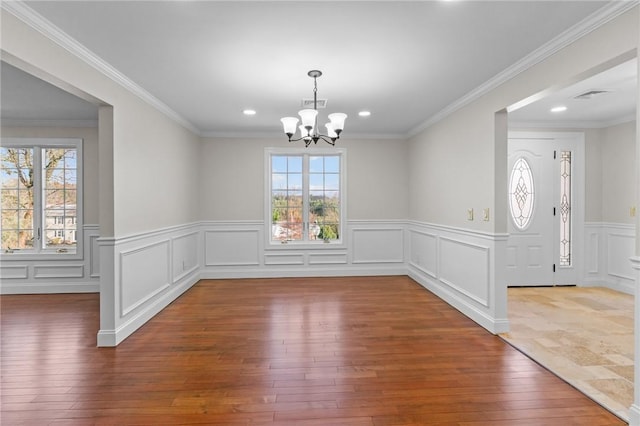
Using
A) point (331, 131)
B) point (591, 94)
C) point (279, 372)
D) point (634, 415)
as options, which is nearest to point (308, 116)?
point (331, 131)

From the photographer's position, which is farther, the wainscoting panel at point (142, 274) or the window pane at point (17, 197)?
the window pane at point (17, 197)

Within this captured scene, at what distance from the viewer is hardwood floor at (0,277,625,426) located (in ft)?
7.52

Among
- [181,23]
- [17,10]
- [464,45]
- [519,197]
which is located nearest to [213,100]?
[181,23]

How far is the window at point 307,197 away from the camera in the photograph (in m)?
6.55

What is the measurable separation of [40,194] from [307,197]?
4.18 metres

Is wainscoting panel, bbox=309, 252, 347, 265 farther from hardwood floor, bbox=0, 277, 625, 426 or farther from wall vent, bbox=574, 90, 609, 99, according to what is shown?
wall vent, bbox=574, 90, 609, 99

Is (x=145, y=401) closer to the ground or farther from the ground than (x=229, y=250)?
closer to the ground

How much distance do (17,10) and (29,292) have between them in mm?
4630

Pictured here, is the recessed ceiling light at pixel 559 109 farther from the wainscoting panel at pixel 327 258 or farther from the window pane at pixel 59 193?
the window pane at pixel 59 193

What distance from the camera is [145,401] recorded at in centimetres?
245

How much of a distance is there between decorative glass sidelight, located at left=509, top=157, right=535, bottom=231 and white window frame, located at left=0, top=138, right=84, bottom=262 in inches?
264

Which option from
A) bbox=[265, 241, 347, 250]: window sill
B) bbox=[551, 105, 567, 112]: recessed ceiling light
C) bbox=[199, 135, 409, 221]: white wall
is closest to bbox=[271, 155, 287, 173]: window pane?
→ bbox=[199, 135, 409, 221]: white wall

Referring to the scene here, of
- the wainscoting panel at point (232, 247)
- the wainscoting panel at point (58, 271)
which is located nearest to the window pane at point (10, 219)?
the wainscoting panel at point (58, 271)

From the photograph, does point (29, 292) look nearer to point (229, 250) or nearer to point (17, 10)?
point (229, 250)
